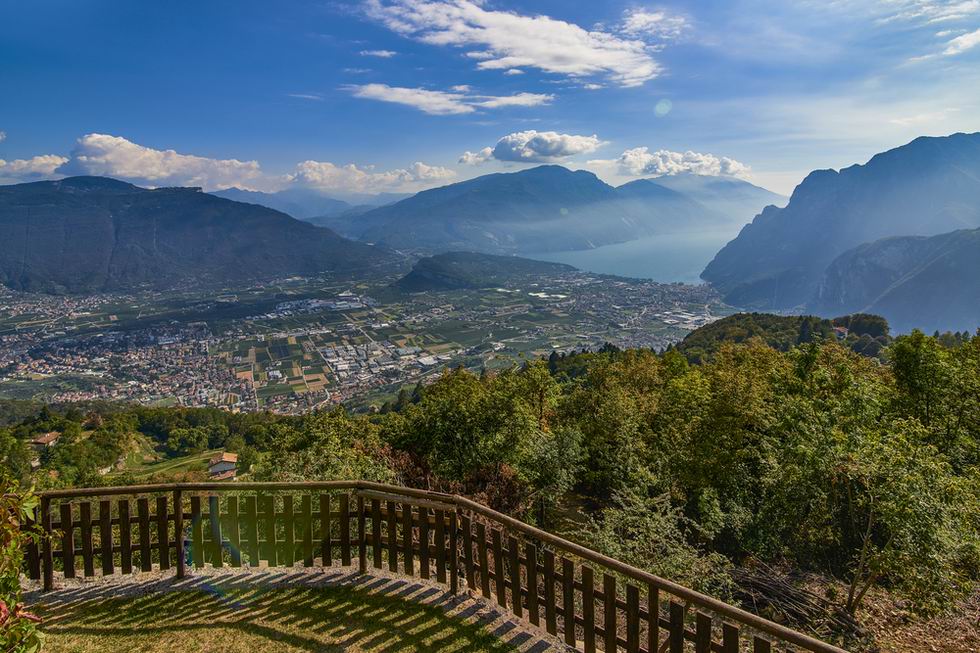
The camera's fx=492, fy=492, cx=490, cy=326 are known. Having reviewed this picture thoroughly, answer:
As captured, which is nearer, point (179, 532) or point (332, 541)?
point (179, 532)

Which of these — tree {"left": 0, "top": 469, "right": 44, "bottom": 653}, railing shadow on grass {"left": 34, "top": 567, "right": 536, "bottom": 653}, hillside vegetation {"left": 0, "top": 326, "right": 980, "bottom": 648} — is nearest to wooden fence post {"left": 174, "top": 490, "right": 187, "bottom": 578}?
railing shadow on grass {"left": 34, "top": 567, "right": 536, "bottom": 653}

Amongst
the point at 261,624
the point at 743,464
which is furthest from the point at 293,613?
the point at 743,464

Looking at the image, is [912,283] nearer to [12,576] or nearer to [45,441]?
[12,576]

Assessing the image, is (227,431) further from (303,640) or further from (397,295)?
(397,295)

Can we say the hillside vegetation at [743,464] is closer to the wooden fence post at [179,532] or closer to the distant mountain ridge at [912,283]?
the wooden fence post at [179,532]

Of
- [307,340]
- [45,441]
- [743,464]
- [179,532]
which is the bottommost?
[307,340]

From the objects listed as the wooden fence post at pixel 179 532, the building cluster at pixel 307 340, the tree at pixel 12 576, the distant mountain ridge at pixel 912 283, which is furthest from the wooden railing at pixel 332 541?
the distant mountain ridge at pixel 912 283

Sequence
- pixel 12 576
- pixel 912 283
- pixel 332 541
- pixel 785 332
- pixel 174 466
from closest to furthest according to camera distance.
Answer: pixel 12 576 < pixel 332 541 < pixel 174 466 < pixel 785 332 < pixel 912 283

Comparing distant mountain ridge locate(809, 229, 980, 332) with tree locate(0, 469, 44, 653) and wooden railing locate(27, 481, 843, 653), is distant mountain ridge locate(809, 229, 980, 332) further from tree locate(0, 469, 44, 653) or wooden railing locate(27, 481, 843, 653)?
tree locate(0, 469, 44, 653)

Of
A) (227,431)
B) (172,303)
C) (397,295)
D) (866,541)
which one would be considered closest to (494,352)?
(227,431)

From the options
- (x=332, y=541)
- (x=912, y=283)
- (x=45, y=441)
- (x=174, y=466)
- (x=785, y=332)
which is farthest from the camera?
(x=912, y=283)
